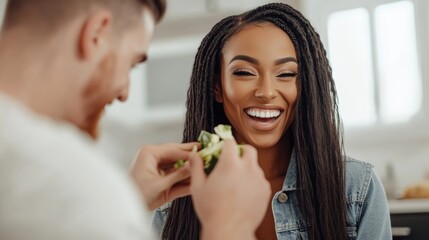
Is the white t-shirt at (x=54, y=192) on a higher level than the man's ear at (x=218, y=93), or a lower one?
lower

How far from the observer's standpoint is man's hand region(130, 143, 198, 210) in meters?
1.14

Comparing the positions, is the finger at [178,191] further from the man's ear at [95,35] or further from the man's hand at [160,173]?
the man's ear at [95,35]

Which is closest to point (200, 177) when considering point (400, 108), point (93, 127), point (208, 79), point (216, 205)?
point (216, 205)

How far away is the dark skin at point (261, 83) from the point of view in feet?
4.91

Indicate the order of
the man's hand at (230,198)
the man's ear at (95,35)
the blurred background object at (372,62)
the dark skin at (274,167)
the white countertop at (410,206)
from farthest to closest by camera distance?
the blurred background object at (372,62) < the white countertop at (410,206) < the dark skin at (274,167) < the man's hand at (230,198) < the man's ear at (95,35)

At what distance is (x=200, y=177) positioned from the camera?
944mm

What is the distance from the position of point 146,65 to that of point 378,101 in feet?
3.97

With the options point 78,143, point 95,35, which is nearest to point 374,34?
point 95,35

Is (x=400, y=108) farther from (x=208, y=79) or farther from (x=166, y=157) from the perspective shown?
(x=166, y=157)

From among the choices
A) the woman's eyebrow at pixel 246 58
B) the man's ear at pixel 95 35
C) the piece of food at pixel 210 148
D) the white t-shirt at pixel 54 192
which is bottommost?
the white t-shirt at pixel 54 192

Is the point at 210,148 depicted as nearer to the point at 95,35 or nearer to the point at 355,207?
the point at 95,35

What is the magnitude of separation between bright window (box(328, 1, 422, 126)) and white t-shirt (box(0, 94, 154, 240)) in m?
2.46

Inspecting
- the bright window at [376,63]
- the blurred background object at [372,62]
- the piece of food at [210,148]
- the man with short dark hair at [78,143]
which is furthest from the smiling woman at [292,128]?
the bright window at [376,63]

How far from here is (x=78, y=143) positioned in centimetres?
62
